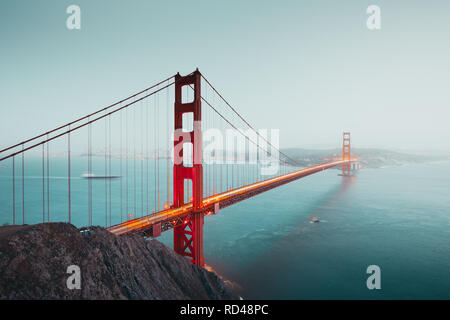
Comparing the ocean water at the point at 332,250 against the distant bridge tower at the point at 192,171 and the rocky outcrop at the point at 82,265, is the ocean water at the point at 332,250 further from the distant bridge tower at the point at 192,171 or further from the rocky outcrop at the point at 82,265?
the rocky outcrop at the point at 82,265

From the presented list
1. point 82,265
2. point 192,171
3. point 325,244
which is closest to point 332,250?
point 325,244

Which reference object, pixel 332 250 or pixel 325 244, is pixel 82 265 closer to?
pixel 332 250

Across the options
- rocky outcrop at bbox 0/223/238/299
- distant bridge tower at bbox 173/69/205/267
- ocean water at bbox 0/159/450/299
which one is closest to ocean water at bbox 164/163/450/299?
ocean water at bbox 0/159/450/299

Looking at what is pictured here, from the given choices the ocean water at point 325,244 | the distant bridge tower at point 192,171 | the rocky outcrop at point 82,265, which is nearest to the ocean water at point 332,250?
the ocean water at point 325,244

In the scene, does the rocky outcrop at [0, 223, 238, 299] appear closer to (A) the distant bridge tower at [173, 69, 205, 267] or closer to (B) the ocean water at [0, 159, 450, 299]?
(A) the distant bridge tower at [173, 69, 205, 267]

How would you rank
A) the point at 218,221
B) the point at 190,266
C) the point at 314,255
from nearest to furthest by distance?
the point at 190,266 → the point at 314,255 → the point at 218,221

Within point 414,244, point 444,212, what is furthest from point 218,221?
point 444,212
